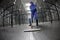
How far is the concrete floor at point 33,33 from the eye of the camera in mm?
2523

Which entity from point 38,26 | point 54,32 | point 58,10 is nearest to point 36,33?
point 38,26

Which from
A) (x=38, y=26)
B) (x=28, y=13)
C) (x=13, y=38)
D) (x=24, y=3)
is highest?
(x=24, y=3)

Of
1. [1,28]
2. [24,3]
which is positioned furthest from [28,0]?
[1,28]

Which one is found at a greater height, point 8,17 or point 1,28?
point 8,17

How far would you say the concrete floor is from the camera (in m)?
2.52

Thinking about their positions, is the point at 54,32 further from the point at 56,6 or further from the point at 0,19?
the point at 0,19

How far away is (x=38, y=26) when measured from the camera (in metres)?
2.57

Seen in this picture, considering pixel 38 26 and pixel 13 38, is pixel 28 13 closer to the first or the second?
pixel 38 26

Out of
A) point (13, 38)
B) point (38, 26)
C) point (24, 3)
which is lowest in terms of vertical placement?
point (13, 38)

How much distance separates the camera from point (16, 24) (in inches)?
102

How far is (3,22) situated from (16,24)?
0.20 meters

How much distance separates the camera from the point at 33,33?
254cm

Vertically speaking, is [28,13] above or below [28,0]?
below

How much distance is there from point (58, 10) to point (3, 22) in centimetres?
86
